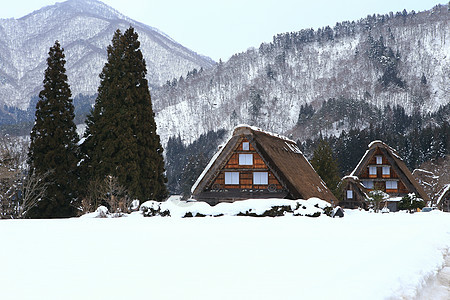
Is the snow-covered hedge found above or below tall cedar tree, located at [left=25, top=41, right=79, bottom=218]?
below

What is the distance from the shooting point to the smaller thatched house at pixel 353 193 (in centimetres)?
5328

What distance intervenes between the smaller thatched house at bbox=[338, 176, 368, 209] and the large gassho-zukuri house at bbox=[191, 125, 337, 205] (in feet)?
77.0

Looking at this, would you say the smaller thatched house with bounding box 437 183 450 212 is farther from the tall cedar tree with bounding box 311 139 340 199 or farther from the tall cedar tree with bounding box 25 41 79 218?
the tall cedar tree with bounding box 25 41 79 218

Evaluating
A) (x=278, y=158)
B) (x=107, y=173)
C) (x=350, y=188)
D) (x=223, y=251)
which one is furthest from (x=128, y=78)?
(x=350, y=188)

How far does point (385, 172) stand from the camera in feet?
178

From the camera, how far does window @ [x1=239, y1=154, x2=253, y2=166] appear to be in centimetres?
3019

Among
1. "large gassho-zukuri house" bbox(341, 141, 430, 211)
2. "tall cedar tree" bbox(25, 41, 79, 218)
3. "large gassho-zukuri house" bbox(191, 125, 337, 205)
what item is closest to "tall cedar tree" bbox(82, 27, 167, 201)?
"tall cedar tree" bbox(25, 41, 79, 218)

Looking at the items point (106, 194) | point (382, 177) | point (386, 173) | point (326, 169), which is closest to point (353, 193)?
point (382, 177)

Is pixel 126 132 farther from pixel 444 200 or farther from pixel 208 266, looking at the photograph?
pixel 444 200

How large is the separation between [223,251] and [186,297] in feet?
12.1

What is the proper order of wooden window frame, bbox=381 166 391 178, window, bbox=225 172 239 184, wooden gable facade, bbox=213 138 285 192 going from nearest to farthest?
wooden gable facade, bbox=213 138 285 192 → window, bbox=225 172 239 184 → wooden window frame, bbox=381 166 391 178

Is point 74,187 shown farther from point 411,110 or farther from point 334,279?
point 411,110

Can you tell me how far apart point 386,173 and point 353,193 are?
16.8 feet

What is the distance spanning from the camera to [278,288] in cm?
597
